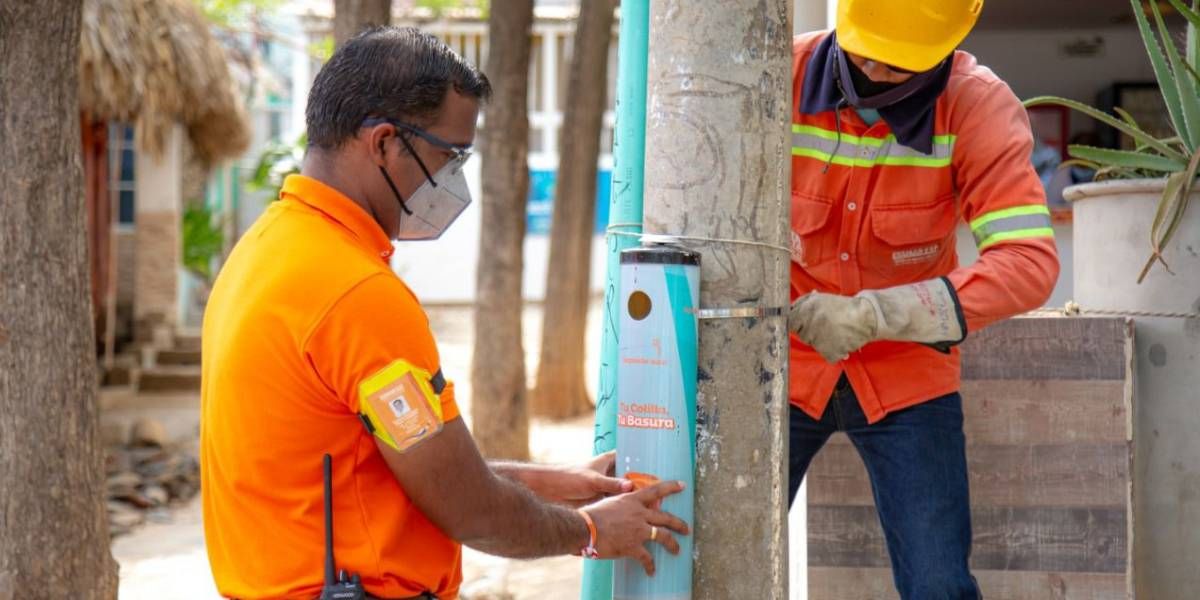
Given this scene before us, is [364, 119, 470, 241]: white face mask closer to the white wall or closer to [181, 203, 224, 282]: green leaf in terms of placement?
the white wall

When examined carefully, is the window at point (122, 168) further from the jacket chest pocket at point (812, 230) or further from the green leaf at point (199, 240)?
the jacket chest pocket at point (812, 230)

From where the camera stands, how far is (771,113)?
2.45 m

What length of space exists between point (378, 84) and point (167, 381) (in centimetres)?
1196

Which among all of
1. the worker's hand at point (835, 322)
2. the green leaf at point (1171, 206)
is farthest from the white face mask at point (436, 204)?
the green leaf at point (1171, 206)

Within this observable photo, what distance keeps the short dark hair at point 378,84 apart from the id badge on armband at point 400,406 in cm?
48

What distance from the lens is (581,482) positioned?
2.74 m

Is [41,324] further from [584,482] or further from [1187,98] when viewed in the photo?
[1187,98]

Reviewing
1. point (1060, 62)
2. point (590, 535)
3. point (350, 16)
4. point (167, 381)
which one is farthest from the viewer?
point (167, 381)

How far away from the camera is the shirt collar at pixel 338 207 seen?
98.0 inches

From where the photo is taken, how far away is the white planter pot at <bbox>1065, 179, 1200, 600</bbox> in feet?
13.8

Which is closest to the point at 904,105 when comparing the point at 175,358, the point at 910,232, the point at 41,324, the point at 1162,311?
the point at 910,232

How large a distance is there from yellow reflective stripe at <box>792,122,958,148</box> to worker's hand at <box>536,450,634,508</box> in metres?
0.97

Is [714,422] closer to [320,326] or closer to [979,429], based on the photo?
[320,326]

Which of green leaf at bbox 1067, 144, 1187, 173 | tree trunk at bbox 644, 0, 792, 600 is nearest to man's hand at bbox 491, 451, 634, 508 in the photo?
tree trunk at bbox 644, 0, 792, 600
